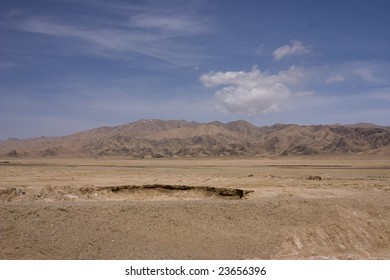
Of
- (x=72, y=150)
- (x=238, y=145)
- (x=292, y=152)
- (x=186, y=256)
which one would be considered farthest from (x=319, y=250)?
(x=72, y=150)

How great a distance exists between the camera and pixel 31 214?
13.8 m

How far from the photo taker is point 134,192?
79.0 ft

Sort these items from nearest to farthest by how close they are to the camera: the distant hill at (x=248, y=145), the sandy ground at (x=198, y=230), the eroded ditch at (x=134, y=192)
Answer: the sandy ground at (x=198, y=230) < the eroded ditch at (x=134, y=192) < the distant hill at (x=248, y=145)

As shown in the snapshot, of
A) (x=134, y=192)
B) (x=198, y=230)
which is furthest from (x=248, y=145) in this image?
(x=198, y=230)

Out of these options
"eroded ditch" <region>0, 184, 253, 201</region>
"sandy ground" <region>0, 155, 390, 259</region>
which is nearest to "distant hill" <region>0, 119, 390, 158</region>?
"eroded ditch" <region>0, 184, 253, 201</region>

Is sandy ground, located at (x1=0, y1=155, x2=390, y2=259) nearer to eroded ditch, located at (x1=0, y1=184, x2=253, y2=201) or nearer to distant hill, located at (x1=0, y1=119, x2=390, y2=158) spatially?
eroded ditch, located at (x1=0, y1=184, x2=253, y2=201)

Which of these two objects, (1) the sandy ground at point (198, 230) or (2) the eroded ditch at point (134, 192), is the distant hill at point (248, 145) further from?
(1) the sandy ground at point (198, 230)

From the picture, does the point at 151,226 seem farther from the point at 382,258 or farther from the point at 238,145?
the point at 238,145

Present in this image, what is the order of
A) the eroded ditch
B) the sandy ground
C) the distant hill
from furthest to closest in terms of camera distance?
the distant hill, the eroded ditch, the sandy ground

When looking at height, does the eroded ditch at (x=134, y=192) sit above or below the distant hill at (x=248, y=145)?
below

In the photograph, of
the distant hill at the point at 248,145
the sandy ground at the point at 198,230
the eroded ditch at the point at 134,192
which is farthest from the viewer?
the distant hill at the point at 248,145

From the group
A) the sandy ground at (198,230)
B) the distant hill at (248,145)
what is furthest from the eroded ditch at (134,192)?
the distant hill at (248,145)

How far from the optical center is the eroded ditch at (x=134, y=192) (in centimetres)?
2189

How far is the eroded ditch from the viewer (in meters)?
21.9
